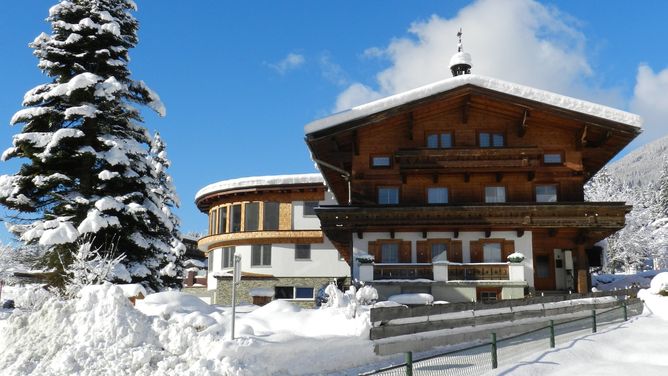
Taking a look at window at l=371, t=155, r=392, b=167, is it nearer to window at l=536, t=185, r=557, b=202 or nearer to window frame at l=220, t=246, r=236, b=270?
window at l=536, t=185, r=557, b=202

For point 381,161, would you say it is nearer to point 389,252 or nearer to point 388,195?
point 388,195

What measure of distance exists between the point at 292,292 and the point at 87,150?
2211cm

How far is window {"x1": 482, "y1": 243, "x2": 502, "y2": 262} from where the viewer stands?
27.5 metres

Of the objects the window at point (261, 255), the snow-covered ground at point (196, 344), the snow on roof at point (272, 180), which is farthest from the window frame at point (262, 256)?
the snow-covered ground at point (196, 344)

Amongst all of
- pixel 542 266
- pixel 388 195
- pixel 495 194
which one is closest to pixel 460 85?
pixel 495 194

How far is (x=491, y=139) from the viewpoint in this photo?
2942cm

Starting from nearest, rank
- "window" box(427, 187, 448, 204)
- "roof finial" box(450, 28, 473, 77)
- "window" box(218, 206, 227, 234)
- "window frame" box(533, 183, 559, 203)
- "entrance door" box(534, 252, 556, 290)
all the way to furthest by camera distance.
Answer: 1. "window frame" box(533, 183, 559, 203)
2. "window" box(427, 187, 448, 204)
3. "entrance door" box(534, 252, 556, 290)
4. "roof finial" box(450, 28, 473, 77)
5. "window" box(218, 206, 227, 234)

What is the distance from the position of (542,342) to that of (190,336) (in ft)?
33.6

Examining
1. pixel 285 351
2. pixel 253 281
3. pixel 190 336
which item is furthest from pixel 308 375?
pixel 253 281

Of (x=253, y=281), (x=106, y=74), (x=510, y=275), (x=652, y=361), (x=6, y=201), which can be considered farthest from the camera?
(x=253, y=281)

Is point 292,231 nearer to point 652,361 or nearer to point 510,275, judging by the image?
point 510,275

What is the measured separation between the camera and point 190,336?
508 inches

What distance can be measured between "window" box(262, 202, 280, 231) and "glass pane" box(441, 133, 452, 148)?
Result: 15.5 metres

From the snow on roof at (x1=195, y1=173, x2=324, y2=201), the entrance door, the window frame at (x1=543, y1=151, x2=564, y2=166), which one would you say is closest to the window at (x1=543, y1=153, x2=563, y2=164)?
the window frame at (x1=543, y1=151, x2=564, y2=166)
